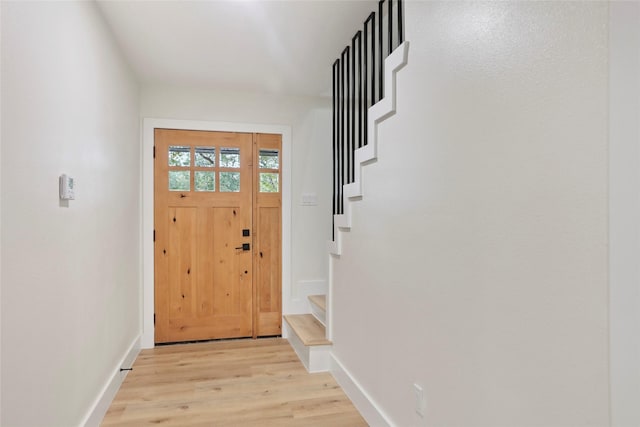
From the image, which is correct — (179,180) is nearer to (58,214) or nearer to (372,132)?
(58,214)

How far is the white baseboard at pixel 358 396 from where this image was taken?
84.1 inches

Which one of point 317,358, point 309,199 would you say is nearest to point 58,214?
point 317,358

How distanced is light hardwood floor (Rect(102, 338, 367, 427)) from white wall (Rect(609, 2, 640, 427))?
1693 millimetres

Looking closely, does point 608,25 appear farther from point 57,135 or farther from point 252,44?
point 252,44

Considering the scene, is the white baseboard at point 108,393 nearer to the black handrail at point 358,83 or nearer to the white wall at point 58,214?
the white wall at point 58,214

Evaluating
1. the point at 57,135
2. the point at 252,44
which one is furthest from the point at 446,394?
the point at 252,44

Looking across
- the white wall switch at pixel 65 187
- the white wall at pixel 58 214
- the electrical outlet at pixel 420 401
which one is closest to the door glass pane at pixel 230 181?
the white wall at pixel 58 214

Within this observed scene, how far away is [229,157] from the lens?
3.89m

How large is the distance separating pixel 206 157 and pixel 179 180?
0.34 metres

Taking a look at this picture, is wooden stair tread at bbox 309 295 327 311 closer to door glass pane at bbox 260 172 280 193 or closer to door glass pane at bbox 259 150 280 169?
door glass pane at bbox 260 172 280 193

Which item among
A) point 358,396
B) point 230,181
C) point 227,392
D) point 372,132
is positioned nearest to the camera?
point 372,132

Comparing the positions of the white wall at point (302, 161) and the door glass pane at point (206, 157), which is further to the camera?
the white wall at point (302, 161)

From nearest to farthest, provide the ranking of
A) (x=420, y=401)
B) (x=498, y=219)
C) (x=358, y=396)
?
(x=498, y=219) → (x=420, y=401) → (x=358, y=396)

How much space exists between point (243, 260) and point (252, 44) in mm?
2047
